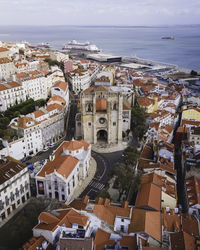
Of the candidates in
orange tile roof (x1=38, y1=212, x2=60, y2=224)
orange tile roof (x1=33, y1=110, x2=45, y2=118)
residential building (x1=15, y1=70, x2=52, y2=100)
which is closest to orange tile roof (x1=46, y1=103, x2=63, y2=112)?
orange tile roof (x1=33, y1=110, x2=45, y2=118)

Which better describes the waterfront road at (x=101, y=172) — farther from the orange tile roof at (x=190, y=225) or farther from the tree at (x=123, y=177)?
the orange tile roof at (x=190, y=225)

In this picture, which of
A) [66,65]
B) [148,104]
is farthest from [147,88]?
[66,65]

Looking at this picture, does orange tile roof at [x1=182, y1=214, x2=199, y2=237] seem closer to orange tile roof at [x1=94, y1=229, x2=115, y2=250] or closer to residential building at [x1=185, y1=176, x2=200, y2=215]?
residential building at [x1=185, y1=176, x2=200, y2=215]

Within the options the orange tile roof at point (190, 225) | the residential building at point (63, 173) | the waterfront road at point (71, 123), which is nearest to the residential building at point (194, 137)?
the orange tile roof at point (190, 225)

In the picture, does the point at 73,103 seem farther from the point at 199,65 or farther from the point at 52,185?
the point at 199,65

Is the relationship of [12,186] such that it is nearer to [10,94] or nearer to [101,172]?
[101,172]

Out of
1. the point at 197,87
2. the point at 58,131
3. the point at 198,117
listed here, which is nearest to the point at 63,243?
the point at 58,131
